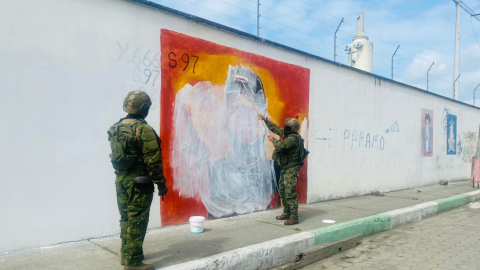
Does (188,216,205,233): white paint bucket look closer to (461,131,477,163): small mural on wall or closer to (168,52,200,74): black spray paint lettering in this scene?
(168,52,200,74): black spray paint lettering

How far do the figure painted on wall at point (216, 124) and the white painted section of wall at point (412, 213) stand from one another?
6.64ft

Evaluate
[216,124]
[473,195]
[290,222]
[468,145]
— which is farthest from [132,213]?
[468,145]

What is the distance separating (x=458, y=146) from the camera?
40.1 ft

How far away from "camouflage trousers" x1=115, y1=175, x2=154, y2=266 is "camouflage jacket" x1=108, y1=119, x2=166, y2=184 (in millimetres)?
111

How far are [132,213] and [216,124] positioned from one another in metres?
2.50

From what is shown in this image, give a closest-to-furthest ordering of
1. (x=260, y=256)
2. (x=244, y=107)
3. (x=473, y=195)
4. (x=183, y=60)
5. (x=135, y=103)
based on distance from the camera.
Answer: (x=135, y=103) → (x=260, y=256) → (x=183, y=60) → (x=244, y=107) → (x=473, y=195)

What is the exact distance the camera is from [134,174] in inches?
122

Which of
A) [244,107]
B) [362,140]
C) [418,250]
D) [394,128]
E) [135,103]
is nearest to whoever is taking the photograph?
[135,103]

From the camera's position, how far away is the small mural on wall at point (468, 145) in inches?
497

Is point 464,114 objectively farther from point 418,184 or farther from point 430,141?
point 418,184

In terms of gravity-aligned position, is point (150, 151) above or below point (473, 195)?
above

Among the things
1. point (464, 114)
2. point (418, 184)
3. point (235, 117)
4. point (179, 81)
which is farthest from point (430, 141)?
point (179, 81)

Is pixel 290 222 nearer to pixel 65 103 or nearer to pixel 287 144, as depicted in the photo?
pixel 287 144

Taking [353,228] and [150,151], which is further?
[353,228]
